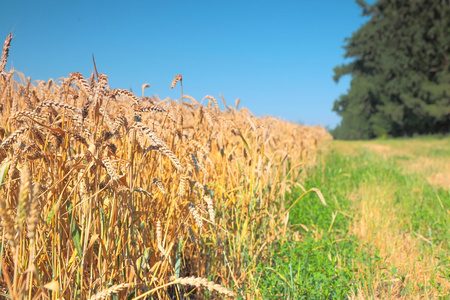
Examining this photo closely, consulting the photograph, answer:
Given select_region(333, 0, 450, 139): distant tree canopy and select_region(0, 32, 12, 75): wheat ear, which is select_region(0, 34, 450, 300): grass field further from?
select_region(333, 0, 450, 139): distant tree canopy

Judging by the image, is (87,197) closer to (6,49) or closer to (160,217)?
(160,217)

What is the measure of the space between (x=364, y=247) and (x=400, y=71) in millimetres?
29470

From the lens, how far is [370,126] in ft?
115

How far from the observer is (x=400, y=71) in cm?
2888

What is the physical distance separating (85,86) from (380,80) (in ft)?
108

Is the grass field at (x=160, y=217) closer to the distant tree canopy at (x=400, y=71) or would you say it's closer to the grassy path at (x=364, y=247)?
the grassy path at (x=364, y=247)

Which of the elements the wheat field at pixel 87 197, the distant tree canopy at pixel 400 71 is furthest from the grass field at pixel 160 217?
the distant tree canopy at pixel 400 71

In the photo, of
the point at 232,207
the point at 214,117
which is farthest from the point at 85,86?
the point at 232,207

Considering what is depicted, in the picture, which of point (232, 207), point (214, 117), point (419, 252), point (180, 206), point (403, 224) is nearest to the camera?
point (180, 206)

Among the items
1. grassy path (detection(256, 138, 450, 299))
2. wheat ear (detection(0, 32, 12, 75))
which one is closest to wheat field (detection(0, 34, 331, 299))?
wheat ear (detection(0, 32, 12, 75))

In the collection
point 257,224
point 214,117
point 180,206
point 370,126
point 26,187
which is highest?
point 370,126

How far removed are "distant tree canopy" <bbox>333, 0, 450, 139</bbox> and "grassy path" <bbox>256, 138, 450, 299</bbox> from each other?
949 inches

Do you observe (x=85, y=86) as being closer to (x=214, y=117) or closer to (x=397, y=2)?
(x=214, y=117)

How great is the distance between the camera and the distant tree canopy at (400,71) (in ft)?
87.6
